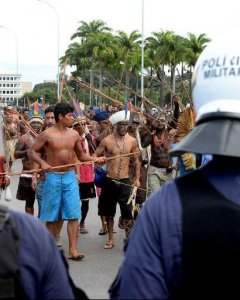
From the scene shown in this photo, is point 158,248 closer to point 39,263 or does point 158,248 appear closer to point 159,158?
point 39,263

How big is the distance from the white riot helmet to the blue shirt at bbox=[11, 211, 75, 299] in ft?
1.45

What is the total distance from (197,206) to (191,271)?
17cm

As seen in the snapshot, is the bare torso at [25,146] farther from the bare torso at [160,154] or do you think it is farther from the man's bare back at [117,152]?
the bare torso at [160,154]

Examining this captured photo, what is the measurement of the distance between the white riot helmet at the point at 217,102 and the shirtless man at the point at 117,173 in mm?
6114

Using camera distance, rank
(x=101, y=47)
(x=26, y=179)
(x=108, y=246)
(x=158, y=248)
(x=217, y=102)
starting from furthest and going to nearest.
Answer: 1. (x=101, y=47)
2. (x=26, y=179)
3. (x=108, y=246)
4. (x=217, y=102)
5. (x=158, y=248)

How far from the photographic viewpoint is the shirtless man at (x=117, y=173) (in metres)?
8.16

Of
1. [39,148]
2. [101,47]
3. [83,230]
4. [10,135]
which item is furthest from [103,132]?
[101,47]

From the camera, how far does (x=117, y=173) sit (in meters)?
8.15

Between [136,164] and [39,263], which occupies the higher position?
[39,263]

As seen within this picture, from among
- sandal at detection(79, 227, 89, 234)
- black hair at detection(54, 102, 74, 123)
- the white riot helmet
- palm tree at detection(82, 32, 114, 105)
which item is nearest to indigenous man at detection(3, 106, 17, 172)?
sandal at detection(79, 227, 89, 234)

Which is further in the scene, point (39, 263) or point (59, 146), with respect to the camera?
point (59, 146)

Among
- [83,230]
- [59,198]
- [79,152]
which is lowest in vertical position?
[83,230]

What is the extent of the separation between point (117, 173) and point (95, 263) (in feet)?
4.67

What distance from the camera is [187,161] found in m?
7.80
